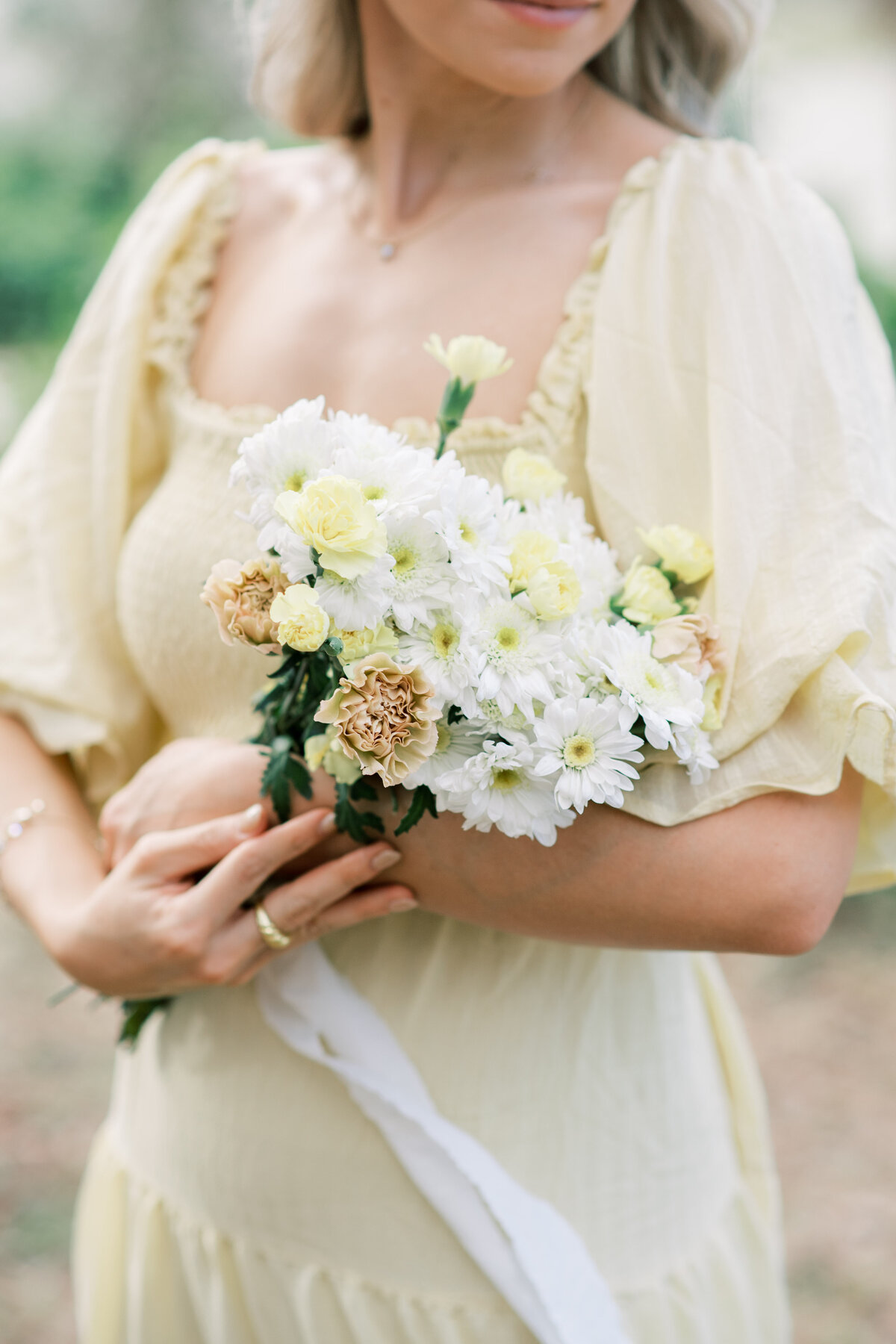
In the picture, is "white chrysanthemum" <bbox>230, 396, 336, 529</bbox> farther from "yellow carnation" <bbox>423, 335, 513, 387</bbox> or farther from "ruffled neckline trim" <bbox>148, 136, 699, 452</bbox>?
"ruffled neckline trim" <bbox>148, 136, 699, 452</bbox>

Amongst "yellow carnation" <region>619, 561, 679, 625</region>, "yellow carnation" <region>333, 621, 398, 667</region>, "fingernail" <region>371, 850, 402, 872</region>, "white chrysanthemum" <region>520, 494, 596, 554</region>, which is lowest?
"fingernail" <region>371, 850, 402, 872</region>

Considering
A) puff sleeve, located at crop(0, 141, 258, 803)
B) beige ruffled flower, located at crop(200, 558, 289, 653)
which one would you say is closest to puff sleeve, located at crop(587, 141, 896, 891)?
beige ruffled flower, located at crop(200, 558, 289, 653)

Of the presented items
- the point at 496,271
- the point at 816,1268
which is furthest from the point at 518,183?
the point at 816,1268

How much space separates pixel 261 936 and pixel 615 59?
3.45 ft

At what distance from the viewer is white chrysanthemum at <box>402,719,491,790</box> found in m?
0.90

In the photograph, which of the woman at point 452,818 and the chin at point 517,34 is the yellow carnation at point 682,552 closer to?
the woman at point 452,818

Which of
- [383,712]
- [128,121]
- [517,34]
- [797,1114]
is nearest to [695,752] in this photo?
[383,712]

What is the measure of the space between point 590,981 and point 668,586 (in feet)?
1.51

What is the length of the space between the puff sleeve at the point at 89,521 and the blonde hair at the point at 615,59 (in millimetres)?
166

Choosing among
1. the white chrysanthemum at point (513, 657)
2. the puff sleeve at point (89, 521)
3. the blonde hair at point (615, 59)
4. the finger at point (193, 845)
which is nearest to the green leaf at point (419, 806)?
the white chrysanthemum at point (513, 657)

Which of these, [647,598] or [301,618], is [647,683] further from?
[301,618]

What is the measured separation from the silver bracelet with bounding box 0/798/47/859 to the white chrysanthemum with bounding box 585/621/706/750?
76 centimetres

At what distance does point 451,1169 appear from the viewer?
117cm

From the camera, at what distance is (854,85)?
7.50 metres
